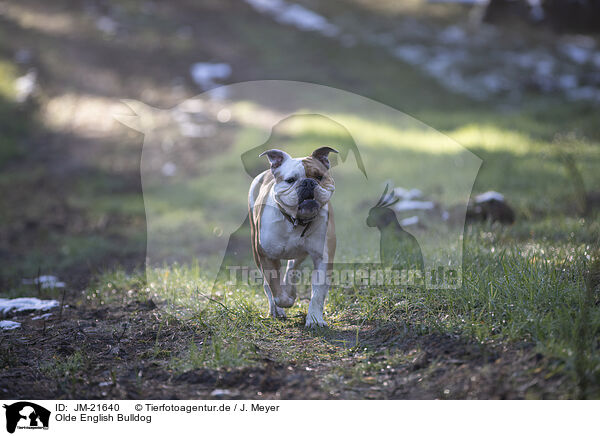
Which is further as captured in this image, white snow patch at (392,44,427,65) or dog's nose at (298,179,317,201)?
white snow patch at (392,44,427,65)

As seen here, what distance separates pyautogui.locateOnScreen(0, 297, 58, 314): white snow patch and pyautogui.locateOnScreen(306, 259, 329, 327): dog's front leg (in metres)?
2.75

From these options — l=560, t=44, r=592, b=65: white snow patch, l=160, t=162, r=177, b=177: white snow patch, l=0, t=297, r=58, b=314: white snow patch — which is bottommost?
l=0, t=297, r=58, b=314: white snow patch

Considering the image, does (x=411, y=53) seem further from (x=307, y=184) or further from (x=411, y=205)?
(x=307, y=184)

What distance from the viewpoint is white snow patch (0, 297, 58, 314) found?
5.35 meters

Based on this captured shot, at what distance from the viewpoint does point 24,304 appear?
5.44 metres

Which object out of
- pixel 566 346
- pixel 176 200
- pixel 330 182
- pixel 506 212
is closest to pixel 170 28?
pixel 176 200

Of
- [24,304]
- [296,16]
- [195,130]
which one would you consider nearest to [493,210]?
[24,304]

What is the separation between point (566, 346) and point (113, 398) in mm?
2798

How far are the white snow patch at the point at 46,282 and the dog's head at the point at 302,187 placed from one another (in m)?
3.56

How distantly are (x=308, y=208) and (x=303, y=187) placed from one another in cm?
15

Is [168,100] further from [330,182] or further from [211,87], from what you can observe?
[330,182]

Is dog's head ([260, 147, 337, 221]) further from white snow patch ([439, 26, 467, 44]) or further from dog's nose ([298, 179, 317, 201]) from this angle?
white snow patch ([439, 26, 467, 44])
